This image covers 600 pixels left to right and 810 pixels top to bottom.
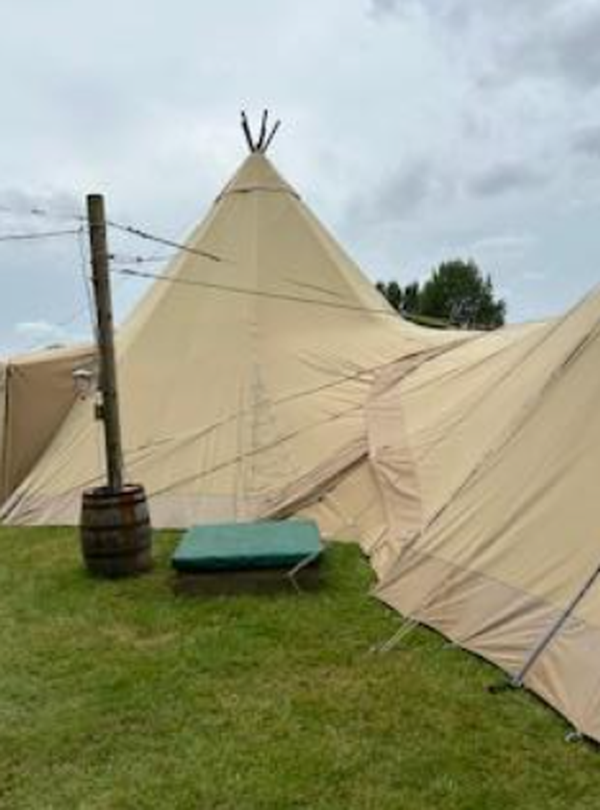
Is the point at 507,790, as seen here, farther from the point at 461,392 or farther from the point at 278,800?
the point at 461,392

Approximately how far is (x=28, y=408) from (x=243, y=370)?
2.38 meters

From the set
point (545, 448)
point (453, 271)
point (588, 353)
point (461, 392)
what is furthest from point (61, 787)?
point (453, 271)

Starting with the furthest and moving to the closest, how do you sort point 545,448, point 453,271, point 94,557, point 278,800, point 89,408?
point 453,271 < point 89,408 < point 94,557 < point 545,448 < point 278,800

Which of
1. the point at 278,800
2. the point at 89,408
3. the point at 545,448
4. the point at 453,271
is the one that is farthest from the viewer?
the point at 453,271

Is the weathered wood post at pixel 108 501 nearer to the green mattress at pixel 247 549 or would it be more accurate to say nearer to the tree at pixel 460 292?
the green mattress at pixel 247 549

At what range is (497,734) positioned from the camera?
4.04 m

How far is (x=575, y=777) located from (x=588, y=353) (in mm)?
2489

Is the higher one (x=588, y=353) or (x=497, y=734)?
(x=588, y=353)

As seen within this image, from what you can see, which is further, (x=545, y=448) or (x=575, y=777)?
(x=545, y=448)

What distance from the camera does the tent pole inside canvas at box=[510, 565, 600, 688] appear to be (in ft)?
14.5

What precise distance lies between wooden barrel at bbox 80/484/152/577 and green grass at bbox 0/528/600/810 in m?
0.69

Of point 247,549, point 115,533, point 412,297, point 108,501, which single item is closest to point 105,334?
point 108,501

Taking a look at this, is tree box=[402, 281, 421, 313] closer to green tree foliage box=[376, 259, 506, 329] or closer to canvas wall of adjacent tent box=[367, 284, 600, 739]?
green tree foliage box=[376, 259, 506, 329]

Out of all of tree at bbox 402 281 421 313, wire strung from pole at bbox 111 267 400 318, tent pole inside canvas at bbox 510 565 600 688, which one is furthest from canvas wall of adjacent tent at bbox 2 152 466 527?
tree at bbox 402 281 421 313
